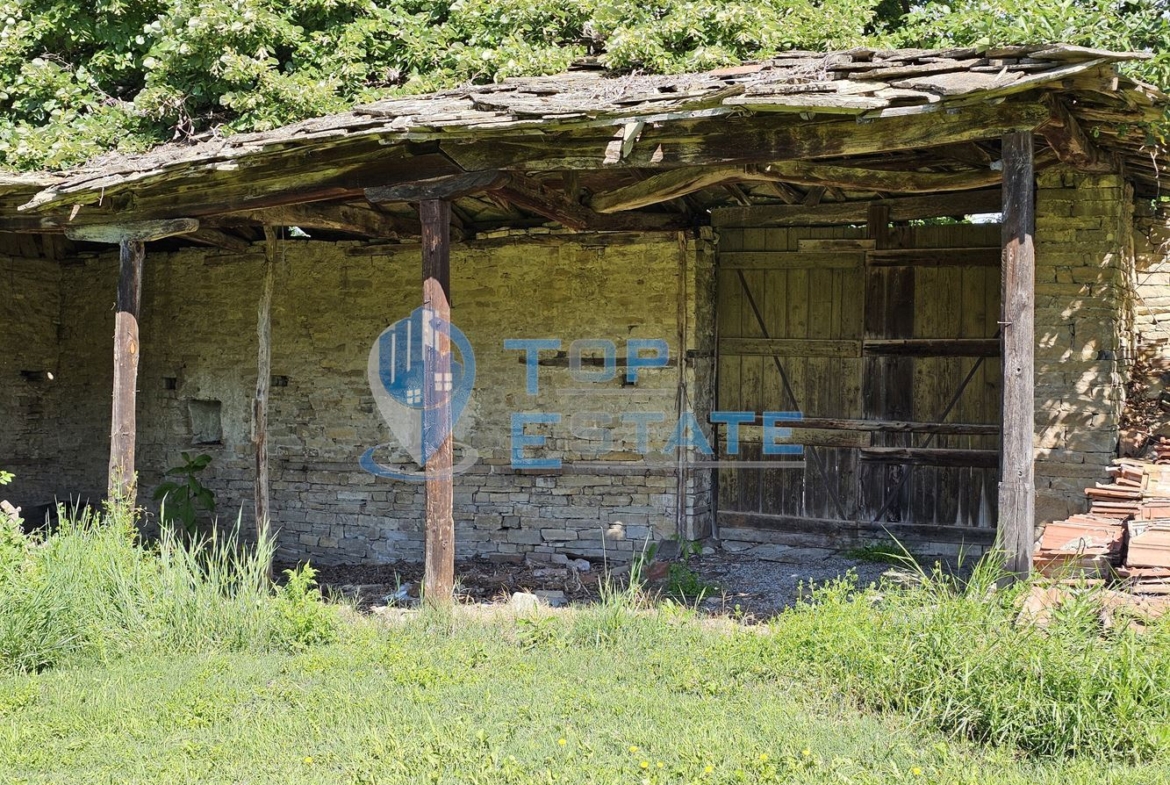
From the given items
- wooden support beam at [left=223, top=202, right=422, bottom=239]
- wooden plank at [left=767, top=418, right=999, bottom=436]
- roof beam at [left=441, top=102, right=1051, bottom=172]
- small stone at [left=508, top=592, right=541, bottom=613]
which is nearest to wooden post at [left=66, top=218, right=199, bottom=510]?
wooden support beam at [left=223, top=202, right=422, bottom=239]

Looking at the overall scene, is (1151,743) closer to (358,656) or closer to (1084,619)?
(1084,619)

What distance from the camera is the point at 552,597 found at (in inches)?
281

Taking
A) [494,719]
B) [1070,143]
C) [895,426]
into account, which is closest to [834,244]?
[895,426]

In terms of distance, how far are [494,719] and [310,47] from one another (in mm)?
7840

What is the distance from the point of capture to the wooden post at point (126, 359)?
7207mm

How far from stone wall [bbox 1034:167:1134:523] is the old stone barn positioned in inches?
0.7

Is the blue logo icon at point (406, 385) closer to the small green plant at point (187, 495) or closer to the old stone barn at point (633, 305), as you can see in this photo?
the old stone barn at point (633, 305)

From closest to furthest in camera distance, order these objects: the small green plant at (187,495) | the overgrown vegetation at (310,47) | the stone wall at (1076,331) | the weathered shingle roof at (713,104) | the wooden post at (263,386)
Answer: the weathered shingle roof at (713,104), the stone wall at (1076,331), the wooden post at (263,386), the overgrown vegetation at (310,47), the small green plant at (187,495)

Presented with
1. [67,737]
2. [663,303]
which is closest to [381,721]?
[67,737]

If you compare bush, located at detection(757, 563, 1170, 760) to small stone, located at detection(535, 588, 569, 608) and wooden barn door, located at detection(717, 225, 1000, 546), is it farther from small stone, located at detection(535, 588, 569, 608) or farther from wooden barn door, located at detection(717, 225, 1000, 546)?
wooden barn door, located at detection(717, 225, 1000, 546)

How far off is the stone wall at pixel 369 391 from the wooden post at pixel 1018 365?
142 inches

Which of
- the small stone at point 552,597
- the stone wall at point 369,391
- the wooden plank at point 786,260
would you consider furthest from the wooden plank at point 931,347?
the small stone at point 552,597

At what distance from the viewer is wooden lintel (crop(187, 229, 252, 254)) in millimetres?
8883

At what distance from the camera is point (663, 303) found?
8.35 meters
